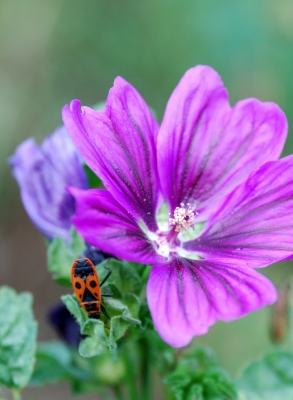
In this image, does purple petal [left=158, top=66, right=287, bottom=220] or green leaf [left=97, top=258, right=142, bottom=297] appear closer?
green leaf [left=97, top=258, right=142, bottom=297]

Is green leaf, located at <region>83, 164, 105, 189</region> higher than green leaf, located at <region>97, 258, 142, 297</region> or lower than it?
higher

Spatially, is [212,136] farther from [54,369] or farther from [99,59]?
[99,59]

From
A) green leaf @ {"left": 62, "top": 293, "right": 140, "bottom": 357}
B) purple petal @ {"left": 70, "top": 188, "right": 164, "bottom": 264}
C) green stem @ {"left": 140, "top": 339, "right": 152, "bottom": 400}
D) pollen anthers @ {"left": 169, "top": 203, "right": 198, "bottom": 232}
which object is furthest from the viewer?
green stem @ {"left": 140, "top": 339, "right": 152, "bottom": 400}

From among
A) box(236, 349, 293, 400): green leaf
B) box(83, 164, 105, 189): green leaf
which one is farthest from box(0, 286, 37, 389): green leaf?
box(236, 349, 293, 400): green leaf

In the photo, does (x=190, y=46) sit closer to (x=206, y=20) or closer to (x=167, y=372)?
(x=206, y=20)

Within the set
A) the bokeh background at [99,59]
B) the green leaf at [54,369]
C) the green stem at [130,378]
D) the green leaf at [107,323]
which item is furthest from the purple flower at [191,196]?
the bokeh background at [99,59]

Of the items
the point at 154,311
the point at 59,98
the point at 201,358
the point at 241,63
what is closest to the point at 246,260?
A: the point at 154,311

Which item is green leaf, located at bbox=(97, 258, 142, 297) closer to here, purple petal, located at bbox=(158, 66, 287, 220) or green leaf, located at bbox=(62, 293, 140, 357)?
green leaf, located at bbox=(62, 293, 140, 357)
